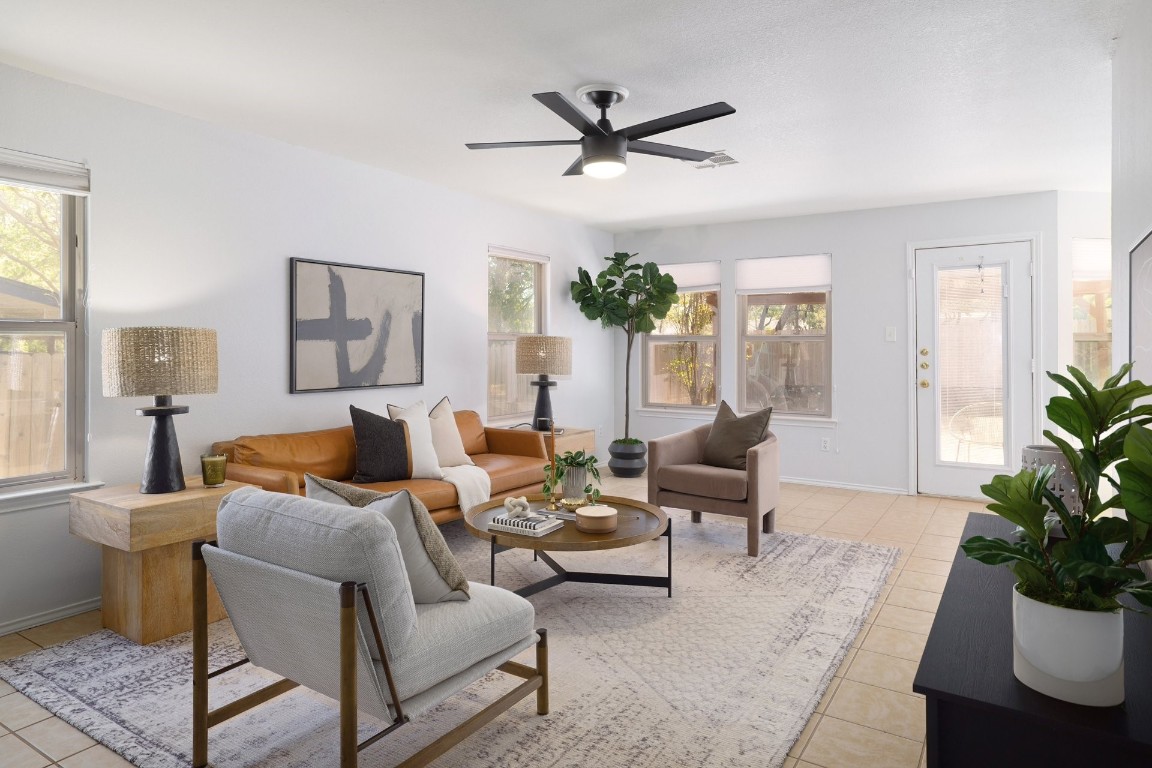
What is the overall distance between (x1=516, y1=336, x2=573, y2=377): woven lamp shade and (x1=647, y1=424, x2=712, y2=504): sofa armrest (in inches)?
49.8

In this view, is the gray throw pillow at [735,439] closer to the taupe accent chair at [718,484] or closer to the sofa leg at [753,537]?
the taupe accent chair at [718,484]

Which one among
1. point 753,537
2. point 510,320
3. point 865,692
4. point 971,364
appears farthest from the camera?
point 510,320

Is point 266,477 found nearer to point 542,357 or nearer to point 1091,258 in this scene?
point 542,357

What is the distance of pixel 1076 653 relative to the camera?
4.04 feet

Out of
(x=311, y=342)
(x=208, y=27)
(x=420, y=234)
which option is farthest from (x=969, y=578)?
(x=420, y=234)

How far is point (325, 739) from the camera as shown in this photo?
2.18 meters

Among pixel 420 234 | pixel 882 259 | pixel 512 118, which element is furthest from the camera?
pixel 882 259

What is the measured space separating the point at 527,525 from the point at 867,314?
415cm

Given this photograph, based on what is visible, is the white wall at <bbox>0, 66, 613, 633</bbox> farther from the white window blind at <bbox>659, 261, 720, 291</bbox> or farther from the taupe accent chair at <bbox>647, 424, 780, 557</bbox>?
the white window blind at <bbox>659, 261, 720, 291</bbox>

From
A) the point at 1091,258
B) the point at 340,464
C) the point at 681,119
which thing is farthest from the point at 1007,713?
the point at 1091,258

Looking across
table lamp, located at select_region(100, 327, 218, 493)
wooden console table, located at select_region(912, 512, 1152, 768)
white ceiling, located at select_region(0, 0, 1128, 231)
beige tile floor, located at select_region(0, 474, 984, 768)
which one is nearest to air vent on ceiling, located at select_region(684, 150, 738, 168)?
white ceiling, located at select_region(0, 0, 1128, 231)

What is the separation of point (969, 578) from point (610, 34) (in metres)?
2.25

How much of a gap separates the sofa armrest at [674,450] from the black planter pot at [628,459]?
163cm

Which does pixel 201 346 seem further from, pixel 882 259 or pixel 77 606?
pixel 882 259
